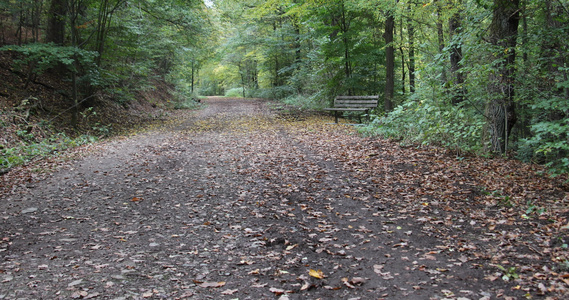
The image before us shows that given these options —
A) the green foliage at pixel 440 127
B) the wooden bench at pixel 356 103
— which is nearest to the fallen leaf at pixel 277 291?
the green foliage at pixel 440 127

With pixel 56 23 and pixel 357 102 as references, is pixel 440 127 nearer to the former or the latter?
pixel 357 102

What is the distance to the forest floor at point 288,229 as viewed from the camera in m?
2.91

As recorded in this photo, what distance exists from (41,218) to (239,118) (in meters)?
10.6

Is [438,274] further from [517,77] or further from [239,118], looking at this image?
[239,118]

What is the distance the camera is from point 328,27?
1355 cm

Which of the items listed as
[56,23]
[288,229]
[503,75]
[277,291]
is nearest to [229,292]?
[277,291]

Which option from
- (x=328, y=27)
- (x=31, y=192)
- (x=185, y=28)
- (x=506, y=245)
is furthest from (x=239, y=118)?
(x=506, y=245)

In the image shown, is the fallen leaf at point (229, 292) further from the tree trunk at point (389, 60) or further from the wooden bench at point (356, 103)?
the tree trunk at point (389, 60)

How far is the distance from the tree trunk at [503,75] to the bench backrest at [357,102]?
5643 mm

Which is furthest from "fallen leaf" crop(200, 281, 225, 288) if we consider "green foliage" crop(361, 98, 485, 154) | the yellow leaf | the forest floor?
"green foliage" crop(361, 98, 485, 154)

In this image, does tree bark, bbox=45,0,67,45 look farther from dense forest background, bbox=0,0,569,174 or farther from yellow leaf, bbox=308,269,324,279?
yellow leaf, bbox=308,269,324,279

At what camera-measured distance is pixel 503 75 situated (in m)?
5.68

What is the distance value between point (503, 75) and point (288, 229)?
15.4 feet

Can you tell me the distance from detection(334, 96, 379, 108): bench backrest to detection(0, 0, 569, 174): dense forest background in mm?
482
